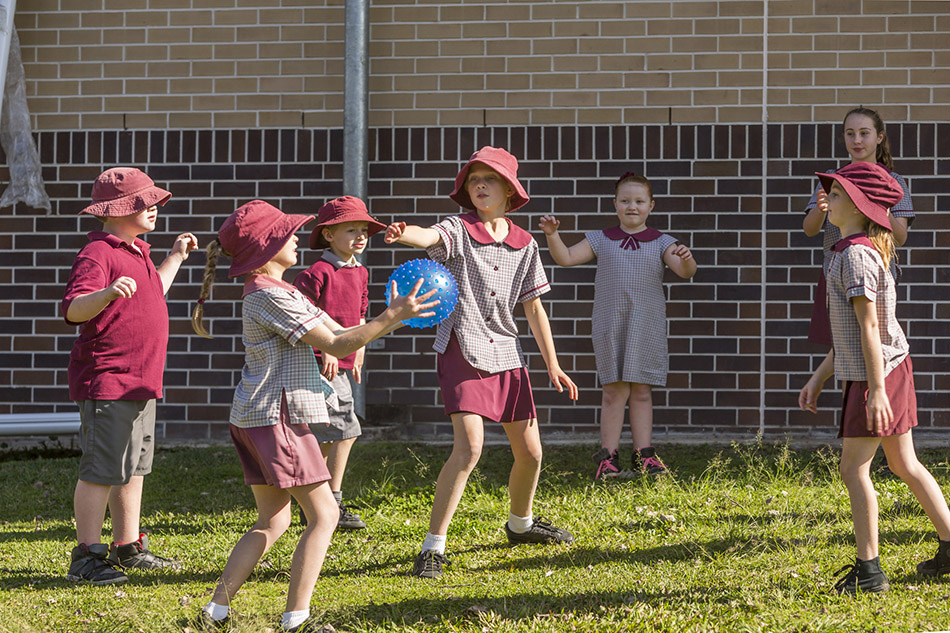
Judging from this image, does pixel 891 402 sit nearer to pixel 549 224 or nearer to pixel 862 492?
pixel 862 492

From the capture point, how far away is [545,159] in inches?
286

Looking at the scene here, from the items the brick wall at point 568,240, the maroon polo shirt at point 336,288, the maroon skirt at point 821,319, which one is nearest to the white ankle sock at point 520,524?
the maroon polo shirt at point 336,288

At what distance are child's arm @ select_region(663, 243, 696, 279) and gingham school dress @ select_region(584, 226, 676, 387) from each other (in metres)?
0.07

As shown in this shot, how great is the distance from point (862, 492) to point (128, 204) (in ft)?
10.9

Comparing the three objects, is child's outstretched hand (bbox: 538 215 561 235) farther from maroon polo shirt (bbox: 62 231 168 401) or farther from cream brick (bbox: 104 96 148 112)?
cream brick (bbox: 104 96 148 112)

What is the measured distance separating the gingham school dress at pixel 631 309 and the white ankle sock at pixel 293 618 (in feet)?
10.1

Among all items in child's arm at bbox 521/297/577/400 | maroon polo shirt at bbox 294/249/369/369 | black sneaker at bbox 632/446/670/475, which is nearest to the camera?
child's arm at bbox 521/297/577/400

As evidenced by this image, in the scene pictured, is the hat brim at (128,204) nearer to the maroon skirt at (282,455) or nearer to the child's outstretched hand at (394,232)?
the child's outstretched hand at (394,232)

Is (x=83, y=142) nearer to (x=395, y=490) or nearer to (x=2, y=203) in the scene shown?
(x=2, y=203)

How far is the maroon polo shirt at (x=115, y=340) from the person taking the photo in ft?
14.1

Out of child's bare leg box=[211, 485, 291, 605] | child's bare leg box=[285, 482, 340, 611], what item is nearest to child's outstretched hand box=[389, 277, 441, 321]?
child's bare leg box=[285, 482, 340, 611]

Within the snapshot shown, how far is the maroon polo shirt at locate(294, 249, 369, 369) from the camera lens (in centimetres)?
491

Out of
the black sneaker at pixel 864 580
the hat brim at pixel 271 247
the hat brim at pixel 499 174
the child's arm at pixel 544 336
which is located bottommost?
the black sneaker at pixel 864 580

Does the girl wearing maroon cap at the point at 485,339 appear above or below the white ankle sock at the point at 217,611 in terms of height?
above
